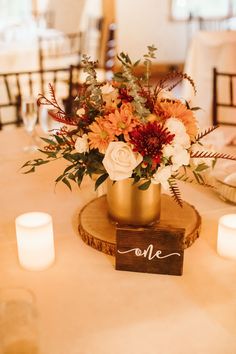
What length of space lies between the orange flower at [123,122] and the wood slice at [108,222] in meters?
0.29

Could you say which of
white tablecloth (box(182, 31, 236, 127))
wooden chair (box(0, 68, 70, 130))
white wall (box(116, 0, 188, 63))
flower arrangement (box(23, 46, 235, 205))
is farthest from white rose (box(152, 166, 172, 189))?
white wall (box(116, 0, 188, 63))

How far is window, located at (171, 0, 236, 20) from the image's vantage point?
745 cm

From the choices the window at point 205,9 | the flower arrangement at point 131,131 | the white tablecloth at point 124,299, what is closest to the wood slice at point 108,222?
the white tablecloth at point 124,299

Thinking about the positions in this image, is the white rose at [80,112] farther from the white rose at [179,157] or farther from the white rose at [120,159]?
the white rose at [179,157]

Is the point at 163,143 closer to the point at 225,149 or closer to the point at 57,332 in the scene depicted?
the point at 57,332

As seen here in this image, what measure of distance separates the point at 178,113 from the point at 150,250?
0.32 m

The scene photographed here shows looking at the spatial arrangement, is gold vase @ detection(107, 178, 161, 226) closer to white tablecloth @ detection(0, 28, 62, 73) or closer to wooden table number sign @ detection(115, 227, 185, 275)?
wooden table number sign @ detection(115, 227, 185, 275)

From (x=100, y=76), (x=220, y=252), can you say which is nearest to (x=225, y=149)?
(x=220, y=252)

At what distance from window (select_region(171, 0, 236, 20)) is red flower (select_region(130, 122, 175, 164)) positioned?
6942mm

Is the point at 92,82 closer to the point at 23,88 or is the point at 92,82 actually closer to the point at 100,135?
the point at 100,135

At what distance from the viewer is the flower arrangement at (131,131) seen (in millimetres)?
997

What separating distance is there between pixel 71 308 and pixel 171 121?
46 cm

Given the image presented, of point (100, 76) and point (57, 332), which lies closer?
point (57, 332)

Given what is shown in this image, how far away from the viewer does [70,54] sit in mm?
5168
